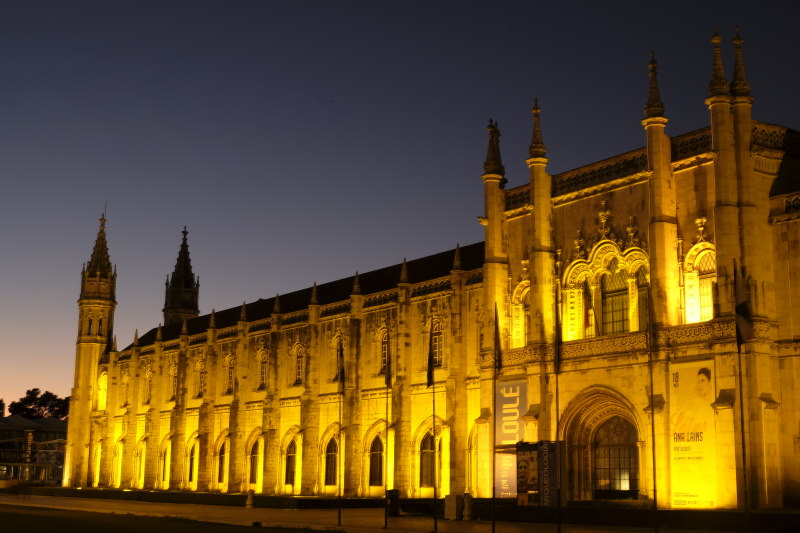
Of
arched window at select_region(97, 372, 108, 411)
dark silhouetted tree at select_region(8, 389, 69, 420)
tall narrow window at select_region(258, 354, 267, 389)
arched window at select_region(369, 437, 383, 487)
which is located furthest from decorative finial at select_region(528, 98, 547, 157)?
dark silhouetted tree at select_region(8, 389, 69, 420)

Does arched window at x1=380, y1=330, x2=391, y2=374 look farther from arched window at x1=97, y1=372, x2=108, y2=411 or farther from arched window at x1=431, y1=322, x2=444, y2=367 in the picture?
arched window at x1=97, y1=372, x2=108, y2=411

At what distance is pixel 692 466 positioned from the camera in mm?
31922

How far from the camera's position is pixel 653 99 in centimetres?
3522

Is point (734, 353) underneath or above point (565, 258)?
underneath

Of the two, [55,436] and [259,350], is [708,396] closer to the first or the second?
[259,350]

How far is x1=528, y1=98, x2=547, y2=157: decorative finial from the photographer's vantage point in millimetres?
39750

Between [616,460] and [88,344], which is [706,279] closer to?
[616,460]

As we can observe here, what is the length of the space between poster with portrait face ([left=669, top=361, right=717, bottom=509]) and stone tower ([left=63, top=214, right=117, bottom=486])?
2283 inches

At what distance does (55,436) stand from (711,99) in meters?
116

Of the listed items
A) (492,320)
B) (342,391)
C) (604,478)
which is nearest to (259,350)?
(342,391)

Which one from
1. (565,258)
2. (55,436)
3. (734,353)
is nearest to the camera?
(734,353)

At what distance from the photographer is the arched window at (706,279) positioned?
3288cm

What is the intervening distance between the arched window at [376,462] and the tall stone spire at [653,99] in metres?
23.2

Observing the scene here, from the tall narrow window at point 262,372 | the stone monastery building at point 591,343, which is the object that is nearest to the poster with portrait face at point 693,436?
the stone monastery building at point 591,343
